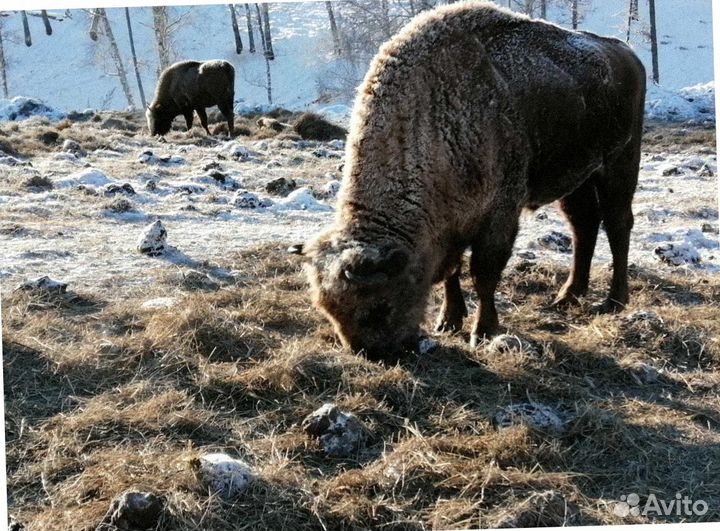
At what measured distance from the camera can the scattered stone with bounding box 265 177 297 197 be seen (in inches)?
404

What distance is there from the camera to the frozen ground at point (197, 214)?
6.54m

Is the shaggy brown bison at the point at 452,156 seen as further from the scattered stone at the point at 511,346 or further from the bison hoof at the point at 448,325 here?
the scattered stone at the point at 511,346

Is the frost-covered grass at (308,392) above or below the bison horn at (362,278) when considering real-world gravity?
below

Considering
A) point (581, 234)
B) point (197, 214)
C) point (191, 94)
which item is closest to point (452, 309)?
point (581, 234)

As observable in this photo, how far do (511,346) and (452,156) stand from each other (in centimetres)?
121

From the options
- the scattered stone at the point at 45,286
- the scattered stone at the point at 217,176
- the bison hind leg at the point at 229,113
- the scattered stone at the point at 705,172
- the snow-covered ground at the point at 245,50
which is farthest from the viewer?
the snow-covered ground at the point at 245,50

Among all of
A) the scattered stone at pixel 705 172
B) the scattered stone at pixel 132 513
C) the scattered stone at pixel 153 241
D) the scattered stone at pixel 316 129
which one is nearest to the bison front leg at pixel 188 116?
the scattered stone at pixel 316 129

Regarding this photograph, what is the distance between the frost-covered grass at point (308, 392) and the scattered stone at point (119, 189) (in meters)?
1.84

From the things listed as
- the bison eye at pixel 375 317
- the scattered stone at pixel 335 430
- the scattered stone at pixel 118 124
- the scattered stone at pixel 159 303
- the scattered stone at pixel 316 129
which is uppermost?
the bison eye at pixel 375 317

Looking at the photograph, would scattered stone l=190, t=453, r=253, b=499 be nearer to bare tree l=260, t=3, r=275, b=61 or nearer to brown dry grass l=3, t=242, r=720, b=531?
brown dry grass l=3, t=242, r=720, b=531

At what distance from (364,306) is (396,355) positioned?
15.6 inches

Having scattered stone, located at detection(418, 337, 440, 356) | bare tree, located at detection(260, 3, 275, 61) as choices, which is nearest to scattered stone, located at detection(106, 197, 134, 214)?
scattered stone, located at detection(418, 337, 440, 356)

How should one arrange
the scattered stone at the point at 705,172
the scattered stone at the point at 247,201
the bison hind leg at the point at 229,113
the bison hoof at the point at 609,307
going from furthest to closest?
the bison hind leg at the point at 229,113, the scattered stone at the point at 705,172, the scattered stone at the point at 247,201, the bison hoof at the point at 609,307

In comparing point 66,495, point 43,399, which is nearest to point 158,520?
point 66,495
